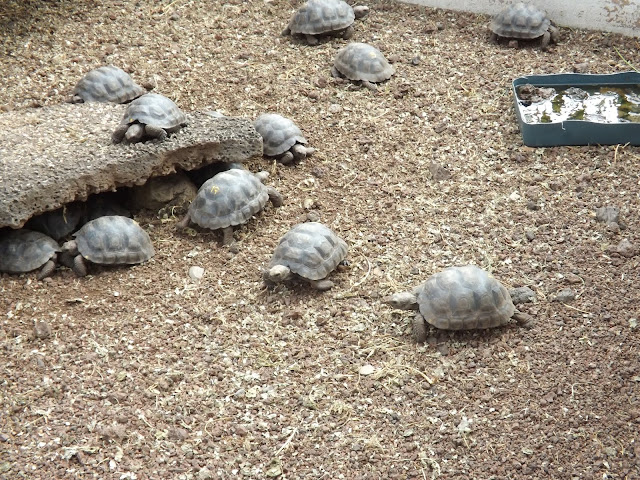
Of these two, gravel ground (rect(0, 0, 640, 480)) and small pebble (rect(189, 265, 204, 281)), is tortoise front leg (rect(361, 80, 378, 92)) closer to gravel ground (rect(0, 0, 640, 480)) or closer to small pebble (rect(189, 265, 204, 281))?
gravel ground (rect(0, 0, 640, 480))

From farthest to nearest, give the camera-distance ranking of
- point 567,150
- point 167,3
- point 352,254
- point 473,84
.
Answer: point 167,3 → point 473,84 → point 567,150 → point 352,254

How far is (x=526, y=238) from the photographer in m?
4.86

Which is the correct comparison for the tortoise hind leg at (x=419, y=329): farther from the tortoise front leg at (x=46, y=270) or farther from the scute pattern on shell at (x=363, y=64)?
the scute pattern on shell at (x=363, y=64)

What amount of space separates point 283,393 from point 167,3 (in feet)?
16.1

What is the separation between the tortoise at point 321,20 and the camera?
269 inches

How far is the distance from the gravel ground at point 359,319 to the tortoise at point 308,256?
12 cm

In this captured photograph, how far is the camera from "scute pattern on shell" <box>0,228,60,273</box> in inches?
183

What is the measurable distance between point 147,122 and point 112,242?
2.72 feet

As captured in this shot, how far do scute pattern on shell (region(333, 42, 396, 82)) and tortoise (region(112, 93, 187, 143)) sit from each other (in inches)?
70.2

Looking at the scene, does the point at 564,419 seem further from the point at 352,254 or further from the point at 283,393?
the point at 352,254

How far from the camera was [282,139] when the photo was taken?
18.2 ft

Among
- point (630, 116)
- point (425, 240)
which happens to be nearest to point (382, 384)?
point (425, 240)

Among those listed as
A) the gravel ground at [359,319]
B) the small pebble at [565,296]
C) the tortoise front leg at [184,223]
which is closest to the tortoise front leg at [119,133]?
the gravel ground at [359,319]

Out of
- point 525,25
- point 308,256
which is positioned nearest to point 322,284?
point 308,256
